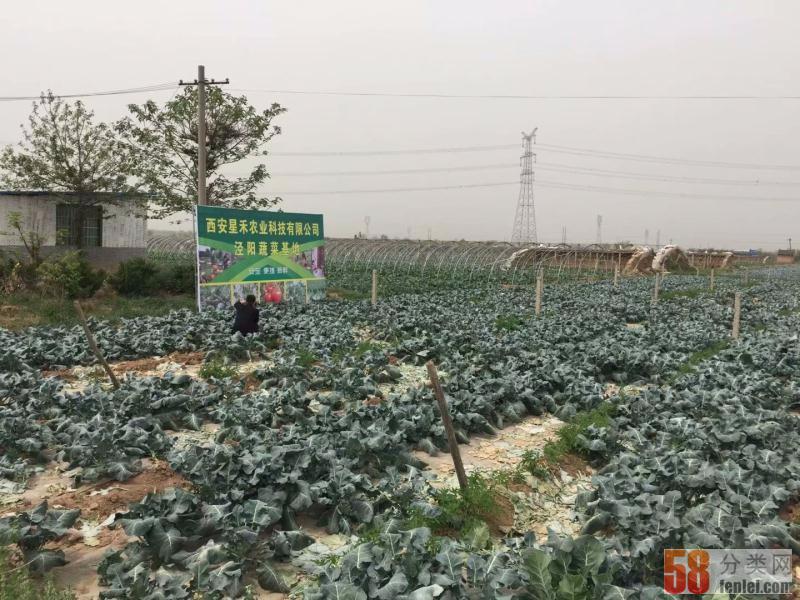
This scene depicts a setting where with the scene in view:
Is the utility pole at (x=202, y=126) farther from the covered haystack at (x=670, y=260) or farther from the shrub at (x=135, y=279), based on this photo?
the covered haystack at (x=670, y=260)

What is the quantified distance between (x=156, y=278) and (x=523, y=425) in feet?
48.9

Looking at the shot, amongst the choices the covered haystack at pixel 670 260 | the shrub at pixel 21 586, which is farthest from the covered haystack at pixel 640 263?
the shrub at pixel 21 586

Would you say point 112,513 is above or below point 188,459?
below

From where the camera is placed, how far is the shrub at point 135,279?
719 inches

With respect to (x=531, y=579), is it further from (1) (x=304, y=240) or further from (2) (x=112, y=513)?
(1) (x=304, y=240)

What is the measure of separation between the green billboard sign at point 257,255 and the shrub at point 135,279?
14.8 ft

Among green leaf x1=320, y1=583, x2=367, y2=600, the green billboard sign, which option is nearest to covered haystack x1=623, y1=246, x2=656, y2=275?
the green billboard sign

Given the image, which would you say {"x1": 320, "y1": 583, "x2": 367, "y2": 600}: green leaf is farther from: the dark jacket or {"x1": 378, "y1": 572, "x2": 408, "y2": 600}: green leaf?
the dark jacket

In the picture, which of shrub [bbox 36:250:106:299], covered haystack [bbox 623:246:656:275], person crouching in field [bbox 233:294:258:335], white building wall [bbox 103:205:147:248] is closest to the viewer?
person crouching in field [bbox 233:294:258:335]

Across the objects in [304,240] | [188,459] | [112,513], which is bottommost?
[112,513]

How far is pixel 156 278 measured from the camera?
1883cm

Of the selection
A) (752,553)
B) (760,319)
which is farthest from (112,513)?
(760,319)

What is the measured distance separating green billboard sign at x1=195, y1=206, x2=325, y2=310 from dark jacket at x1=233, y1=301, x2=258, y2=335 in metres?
3.35

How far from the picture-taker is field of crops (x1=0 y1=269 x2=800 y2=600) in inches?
147
